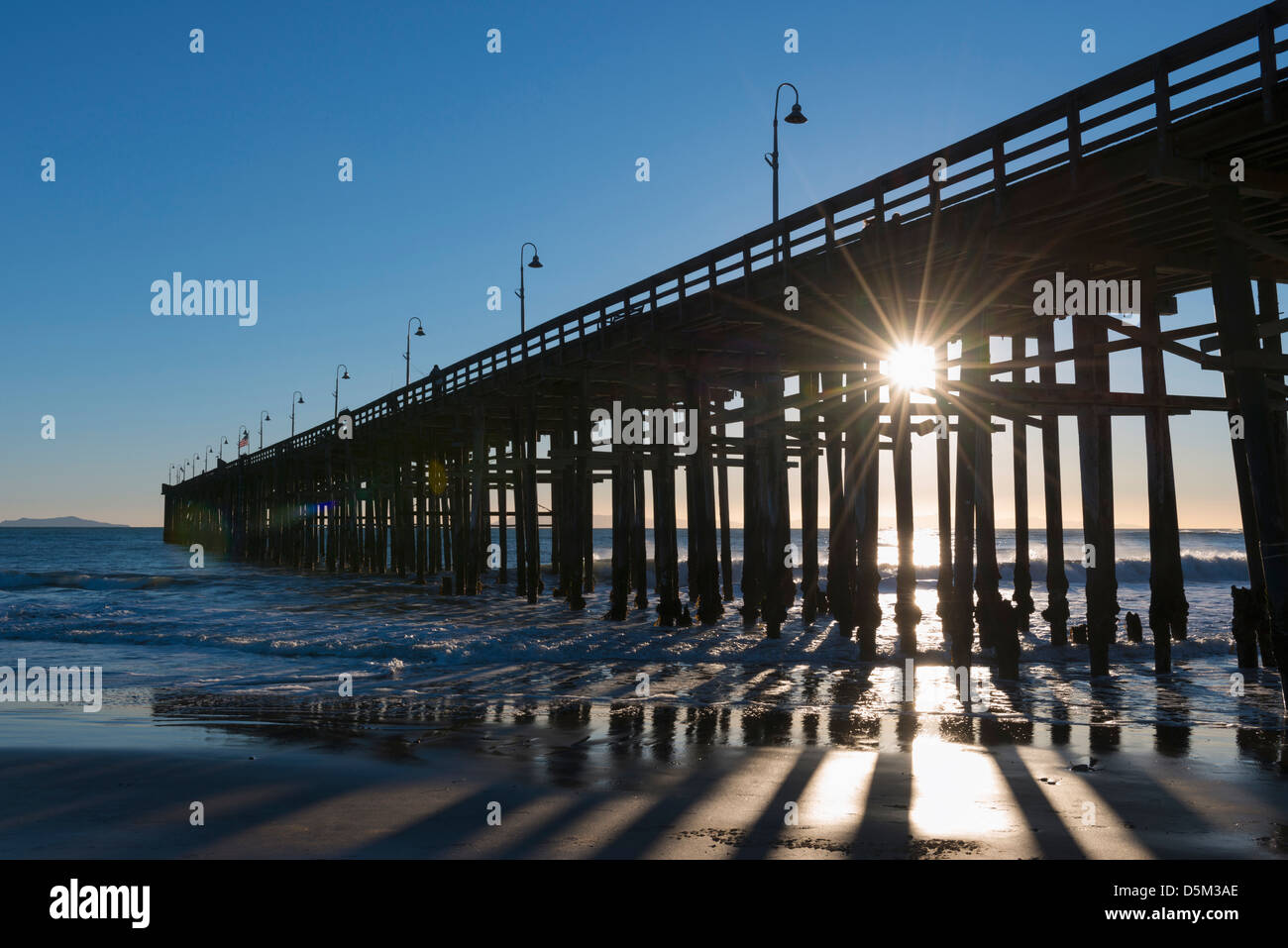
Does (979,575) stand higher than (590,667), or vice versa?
(979,575)

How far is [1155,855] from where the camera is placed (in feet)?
16.2

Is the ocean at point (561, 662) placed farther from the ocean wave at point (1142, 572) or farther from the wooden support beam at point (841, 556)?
the ocean wave at point (1142, 572)

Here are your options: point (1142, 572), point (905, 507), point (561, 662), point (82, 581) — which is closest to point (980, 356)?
point (905, 507)

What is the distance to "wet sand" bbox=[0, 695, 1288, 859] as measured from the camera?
17.0ft

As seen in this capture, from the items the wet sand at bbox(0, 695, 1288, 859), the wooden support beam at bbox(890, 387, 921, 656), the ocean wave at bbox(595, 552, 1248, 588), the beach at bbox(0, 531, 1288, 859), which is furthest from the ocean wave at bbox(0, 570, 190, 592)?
the wet sand at bbox(0, 695, 1288, 859)

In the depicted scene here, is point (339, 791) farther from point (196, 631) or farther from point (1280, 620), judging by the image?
point (196, 631)

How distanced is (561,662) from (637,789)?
842 centimetres

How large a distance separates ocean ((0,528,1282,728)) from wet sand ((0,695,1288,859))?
148 cm

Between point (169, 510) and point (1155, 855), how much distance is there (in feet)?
430

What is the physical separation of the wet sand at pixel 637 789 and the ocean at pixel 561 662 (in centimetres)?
Answer: 148

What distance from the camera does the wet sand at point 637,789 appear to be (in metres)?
5.18

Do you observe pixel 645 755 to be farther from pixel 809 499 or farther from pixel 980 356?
pixel 809 499

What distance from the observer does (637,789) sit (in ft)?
21.4
